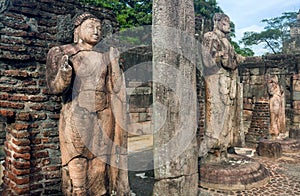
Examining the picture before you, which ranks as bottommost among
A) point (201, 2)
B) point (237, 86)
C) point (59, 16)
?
point (237, 86)

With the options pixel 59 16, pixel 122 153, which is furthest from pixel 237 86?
pixel 59 16

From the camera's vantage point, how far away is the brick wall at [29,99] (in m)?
2.85

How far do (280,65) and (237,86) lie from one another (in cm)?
573

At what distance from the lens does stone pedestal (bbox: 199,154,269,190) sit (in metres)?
4.31

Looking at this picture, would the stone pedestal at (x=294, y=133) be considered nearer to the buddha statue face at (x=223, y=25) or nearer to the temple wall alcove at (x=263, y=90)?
the temple wall alcove at (x=263, y=90)

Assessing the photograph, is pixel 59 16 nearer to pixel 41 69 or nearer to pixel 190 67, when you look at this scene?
pixel 41 69

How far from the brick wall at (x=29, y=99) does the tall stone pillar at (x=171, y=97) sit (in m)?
1.16

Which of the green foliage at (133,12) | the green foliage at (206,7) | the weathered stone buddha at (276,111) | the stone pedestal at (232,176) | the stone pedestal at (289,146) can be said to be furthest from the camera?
the green foliage at (206,7)

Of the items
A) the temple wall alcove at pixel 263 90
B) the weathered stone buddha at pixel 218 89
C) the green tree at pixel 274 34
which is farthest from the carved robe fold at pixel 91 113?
the green tree at pixel 274 34

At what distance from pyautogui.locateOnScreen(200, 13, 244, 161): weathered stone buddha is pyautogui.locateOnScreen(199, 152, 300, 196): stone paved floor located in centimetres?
88

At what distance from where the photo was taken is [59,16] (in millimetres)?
3229

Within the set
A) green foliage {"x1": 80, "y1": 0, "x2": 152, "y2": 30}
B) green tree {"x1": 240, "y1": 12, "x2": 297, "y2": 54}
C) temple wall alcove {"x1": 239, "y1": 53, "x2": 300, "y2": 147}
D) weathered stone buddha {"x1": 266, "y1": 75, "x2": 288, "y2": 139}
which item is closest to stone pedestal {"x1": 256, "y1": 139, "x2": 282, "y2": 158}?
weathered stone buddha {"x1": 266, "y1": 75, "x2": 288, "y2": 139}

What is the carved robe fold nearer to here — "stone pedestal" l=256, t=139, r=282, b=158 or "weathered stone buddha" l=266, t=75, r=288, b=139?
"stone pedestal" l=256, t=139, r=282, b=158

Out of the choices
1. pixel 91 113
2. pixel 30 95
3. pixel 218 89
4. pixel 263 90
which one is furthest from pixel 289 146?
pixel 30 95
